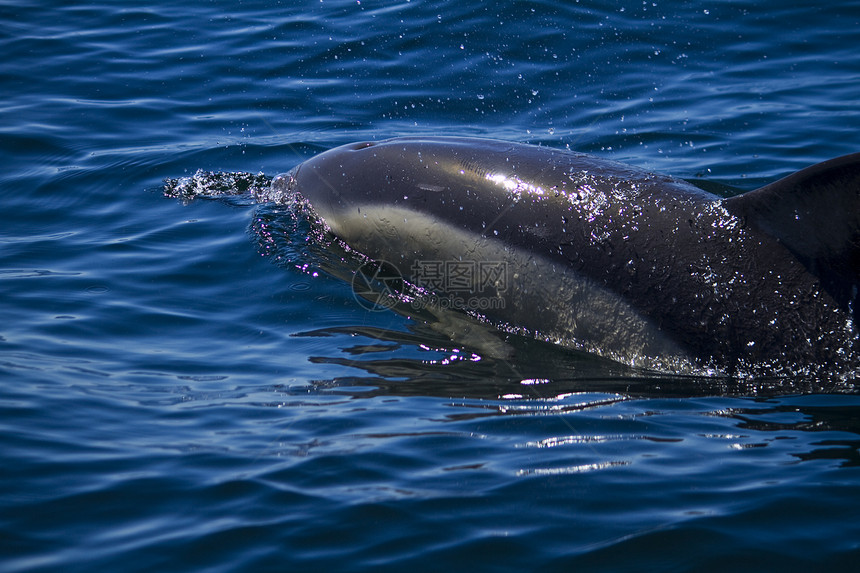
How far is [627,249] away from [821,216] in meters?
1.38

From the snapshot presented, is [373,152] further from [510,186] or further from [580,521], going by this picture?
[580,521]

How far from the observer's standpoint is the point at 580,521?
14.4ft

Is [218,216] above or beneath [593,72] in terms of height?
beneath

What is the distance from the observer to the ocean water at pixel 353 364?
14.2 feet

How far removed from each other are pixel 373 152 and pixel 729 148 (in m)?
5.41

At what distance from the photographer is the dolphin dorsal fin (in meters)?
5.62

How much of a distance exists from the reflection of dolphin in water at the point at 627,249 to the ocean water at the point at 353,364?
1.12ft

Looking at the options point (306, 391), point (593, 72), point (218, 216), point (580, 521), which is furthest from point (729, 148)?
point (580, 521)

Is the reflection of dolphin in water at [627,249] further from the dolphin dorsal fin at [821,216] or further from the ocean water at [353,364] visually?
the ocean water at [353,364]

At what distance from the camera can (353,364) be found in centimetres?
666

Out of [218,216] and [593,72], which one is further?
[593,72]

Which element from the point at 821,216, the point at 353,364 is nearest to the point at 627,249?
the point at 821,216

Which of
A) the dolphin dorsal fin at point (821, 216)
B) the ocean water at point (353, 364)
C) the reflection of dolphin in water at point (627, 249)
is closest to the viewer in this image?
the ocean water at point (353, 364)

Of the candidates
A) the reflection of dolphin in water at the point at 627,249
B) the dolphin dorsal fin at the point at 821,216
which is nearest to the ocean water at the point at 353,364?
the reflection of dolphin in water at the point at 627,249
